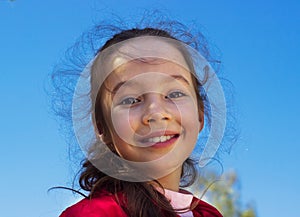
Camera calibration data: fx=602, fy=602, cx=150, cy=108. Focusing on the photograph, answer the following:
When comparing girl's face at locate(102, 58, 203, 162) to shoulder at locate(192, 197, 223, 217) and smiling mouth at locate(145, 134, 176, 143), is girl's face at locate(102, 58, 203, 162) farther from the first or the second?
shoulder at locate(192, 197, 223, 217)

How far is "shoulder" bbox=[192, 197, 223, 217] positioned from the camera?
2482 mm

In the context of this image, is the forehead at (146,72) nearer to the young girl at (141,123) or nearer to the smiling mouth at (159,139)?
the young girl at (141,123)

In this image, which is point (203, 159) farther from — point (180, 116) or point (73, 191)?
point (73, 191)

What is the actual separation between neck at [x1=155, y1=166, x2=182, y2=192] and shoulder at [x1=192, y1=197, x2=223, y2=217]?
173 mm

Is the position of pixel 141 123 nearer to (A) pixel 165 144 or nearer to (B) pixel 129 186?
(A) pixel 165 144

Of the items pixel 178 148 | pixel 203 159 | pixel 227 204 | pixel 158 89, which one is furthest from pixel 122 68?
pixel 227 204

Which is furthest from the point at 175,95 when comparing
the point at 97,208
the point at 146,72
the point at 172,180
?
the point at 97,208

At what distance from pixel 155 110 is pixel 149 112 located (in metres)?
0.02

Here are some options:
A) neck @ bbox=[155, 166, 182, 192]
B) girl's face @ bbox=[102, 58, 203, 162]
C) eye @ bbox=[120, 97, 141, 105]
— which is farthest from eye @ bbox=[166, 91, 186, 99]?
neck @ bbox=[155, 166, 182, 192]

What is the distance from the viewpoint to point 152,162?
215cm

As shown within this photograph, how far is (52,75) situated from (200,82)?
66 cm

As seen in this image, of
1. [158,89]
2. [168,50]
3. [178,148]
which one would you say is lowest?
[178,148]

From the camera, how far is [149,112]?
6.93ft

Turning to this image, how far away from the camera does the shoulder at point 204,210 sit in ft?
8.14
